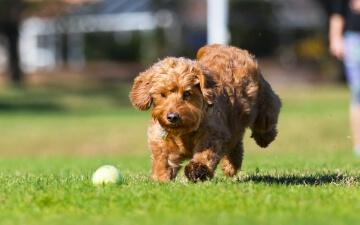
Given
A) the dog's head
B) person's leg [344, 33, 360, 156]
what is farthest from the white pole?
the dog's head

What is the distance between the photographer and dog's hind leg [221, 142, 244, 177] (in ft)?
31.8

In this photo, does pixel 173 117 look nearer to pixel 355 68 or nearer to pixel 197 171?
pixel 197 171

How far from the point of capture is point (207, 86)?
8.15 m

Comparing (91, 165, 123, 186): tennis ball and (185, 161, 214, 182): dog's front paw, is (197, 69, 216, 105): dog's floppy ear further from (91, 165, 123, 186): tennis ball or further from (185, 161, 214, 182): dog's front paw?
(91, 165, 123, 186): tennis ball

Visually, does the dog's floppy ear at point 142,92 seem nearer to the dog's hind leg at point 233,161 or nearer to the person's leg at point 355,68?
the dog's hind leg at point 233,161

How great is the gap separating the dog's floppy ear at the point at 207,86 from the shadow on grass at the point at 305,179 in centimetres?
85

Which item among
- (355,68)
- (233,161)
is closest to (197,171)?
(233,161)

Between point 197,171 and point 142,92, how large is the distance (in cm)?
91

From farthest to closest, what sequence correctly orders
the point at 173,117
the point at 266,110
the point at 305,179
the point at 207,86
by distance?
1. the point at 266,110
2. the point at 305,179
3. the point at 207,86
4. the point at 173,117

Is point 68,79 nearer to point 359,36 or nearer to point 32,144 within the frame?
point 32,144

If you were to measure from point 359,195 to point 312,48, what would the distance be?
37.4 metres

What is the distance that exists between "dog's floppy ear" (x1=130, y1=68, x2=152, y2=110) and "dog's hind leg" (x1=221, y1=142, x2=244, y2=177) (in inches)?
64.0

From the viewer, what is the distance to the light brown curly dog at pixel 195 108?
7.98 meters

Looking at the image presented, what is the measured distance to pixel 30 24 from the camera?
180 feet
